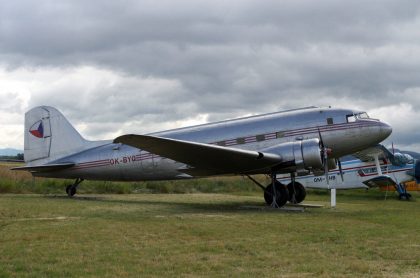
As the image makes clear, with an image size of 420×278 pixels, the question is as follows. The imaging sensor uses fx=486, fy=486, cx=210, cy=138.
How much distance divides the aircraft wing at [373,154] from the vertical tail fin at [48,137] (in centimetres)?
1243

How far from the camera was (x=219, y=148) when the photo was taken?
504 inches

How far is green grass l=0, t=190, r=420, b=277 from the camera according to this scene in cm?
538

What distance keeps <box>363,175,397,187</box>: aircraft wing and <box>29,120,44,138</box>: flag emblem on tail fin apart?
1491cm

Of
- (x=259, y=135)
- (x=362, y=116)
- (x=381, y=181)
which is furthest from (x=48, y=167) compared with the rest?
(x=381, y=181)

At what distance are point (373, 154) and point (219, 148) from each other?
478 inches

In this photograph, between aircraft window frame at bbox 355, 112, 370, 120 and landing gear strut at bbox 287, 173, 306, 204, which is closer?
aircraft window frame at bbox 355, 112, 370, 120

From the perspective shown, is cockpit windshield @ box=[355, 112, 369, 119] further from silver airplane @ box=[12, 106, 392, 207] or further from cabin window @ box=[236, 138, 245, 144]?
cabin window @ box=[236, 138, 245, 144]

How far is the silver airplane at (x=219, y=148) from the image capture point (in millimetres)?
13367

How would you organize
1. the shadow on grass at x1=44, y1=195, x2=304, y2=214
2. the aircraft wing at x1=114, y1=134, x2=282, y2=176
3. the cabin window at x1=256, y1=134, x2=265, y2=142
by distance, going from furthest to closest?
the cabin window at x1=256, y1=134, x2=265, y2=142, the shadow on grass at x1=44, y1=195, x2=304, y2=214, the aircraft wing at x1=114, y1=134, x2=282, y2=176

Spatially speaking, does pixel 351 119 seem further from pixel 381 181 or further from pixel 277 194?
pixel 381 181

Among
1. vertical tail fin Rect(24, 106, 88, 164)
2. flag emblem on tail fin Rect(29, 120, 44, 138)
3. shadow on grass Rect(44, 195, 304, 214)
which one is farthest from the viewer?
flag emblem on tail fin Rect(29, 120, 44, 138)

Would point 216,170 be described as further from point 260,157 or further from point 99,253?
point 99,253

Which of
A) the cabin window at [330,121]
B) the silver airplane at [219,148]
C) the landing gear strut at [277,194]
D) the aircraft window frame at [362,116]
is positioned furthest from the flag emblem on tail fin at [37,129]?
the aircraft window frame at [362,116]

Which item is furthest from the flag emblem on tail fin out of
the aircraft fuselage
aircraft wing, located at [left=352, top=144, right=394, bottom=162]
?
aircraft wing, located at [left=352, top=144, right=394, bottom=162]
